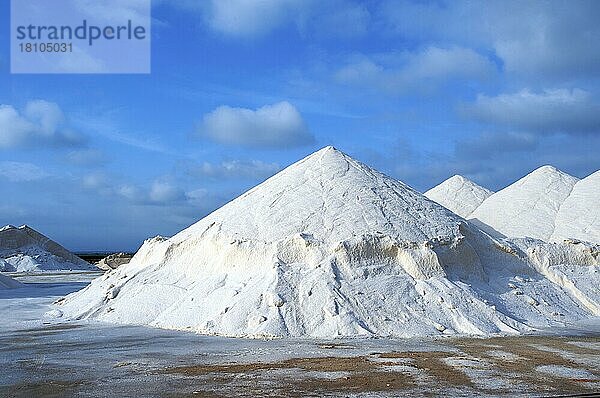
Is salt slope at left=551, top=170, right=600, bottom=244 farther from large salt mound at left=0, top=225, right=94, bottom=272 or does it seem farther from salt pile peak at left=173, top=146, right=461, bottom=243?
large salt mound at left=0, top=225, right=94, bottom=272

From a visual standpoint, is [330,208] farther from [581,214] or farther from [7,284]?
[7,284]

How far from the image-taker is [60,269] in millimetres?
49844

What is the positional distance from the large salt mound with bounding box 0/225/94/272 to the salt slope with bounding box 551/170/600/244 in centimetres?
3716

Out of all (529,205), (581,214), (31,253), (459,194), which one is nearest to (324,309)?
(581,214)

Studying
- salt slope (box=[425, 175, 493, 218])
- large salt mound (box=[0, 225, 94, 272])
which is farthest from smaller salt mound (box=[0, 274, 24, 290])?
salt slope (box=[425, 175, 493, 218])

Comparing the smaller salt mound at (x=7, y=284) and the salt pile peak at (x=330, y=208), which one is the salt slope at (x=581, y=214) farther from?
the smaller salt mound at (x=7, y=284)

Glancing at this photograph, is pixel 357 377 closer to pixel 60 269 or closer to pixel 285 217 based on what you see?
pixel 285 217

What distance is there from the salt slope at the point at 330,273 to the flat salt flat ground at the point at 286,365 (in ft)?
3.26

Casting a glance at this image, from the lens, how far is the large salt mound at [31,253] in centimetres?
4851

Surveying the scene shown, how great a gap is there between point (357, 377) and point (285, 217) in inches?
331

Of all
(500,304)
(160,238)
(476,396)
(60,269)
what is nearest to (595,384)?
(476,396)

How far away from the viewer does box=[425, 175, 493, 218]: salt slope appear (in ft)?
117

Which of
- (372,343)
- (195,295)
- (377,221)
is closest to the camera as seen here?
(372,343)

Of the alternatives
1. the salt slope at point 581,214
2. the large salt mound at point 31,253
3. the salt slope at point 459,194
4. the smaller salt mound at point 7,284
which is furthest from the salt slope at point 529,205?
the large salt mound at point 31,253
